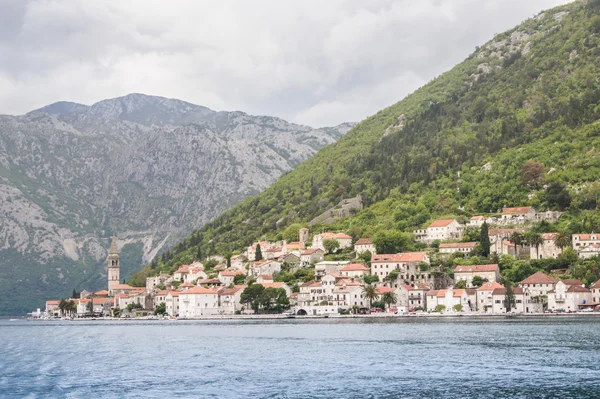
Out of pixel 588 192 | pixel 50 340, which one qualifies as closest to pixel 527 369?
pixel 50 340

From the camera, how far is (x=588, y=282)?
4552 inches

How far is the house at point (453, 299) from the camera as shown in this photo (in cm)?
12169

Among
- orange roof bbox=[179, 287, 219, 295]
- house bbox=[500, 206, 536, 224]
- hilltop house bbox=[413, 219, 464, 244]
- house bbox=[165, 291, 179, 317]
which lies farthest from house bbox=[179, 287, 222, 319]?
house bbox=[500, 206, 536, 224]

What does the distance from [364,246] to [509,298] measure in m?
40.4

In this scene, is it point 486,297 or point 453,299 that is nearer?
point 486,297

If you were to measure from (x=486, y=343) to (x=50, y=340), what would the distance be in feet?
160

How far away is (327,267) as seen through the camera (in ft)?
477

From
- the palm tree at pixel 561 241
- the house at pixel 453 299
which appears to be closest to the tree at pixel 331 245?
the house at pixel 453 299

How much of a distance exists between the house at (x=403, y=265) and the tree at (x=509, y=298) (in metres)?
16.3

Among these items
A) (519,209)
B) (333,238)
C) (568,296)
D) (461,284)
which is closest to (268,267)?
A: (333,238)

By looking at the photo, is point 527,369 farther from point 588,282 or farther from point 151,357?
point 588,282

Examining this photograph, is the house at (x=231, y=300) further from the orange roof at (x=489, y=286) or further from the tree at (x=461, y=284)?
the orange roof at (x=489, y=286)

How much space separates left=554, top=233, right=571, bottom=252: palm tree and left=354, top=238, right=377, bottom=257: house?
115 feet

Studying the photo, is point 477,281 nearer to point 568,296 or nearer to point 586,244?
point 568,296
